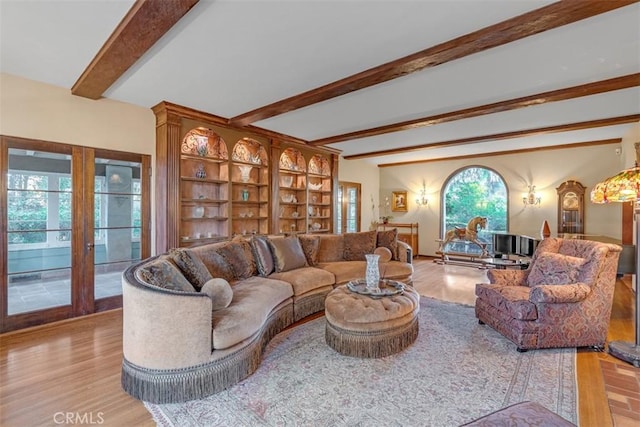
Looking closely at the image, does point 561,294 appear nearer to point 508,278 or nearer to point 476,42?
Result: point 508,278

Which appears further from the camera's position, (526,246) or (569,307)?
(526,246)

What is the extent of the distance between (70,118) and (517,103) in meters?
Answer: 5.75

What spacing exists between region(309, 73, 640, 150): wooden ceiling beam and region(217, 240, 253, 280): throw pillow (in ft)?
11.1

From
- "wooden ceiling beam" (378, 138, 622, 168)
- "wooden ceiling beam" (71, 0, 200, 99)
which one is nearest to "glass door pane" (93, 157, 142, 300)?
"wooden ceiling beam" (71, 0, 200, 99)

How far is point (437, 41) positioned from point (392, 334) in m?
2.68

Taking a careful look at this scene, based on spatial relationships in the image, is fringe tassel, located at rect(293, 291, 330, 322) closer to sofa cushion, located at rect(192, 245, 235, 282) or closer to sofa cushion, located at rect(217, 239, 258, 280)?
sofa cushion, located at rect(217, 239, 258, 280)

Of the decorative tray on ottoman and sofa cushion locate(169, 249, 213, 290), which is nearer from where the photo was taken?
sofa cushion locate(169, 249, 213, 290)

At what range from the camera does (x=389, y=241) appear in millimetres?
5035

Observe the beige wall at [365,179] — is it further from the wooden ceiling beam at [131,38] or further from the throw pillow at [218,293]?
the throw pillow at [218,293]

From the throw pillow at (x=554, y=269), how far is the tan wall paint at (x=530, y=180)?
446 centimetres

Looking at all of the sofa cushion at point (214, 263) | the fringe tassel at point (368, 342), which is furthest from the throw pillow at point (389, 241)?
the sofa cushion at point (214, 263)

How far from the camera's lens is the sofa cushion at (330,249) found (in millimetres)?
4859

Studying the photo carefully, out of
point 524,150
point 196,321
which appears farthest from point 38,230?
point 524,150

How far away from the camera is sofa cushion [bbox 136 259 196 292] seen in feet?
7.65
